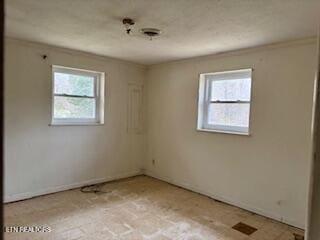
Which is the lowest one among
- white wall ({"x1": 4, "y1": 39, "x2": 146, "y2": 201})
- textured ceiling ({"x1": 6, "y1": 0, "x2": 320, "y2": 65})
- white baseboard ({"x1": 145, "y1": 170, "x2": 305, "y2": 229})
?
white baseboard ({"x1": 145, "y1": 170, "x2": 305, "y2": 229})

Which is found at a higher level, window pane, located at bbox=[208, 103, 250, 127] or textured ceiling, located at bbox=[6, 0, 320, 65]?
textured ceiling, located at bbox=[6, 0, 320, 65]

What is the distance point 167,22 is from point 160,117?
7.81 feet

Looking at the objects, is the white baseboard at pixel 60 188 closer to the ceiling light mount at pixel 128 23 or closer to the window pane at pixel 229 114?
the window pane at pixel 229 114

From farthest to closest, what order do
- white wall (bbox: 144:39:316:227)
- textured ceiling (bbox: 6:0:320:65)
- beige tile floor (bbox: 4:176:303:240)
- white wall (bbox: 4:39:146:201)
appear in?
white wall (bbox: 4:39:146:201) < white wall (bbox: 144:39:316:227) < beige tile floor (bbox: 4:176:303:240) < textured ceiling (bbox: 6:0:320:65)

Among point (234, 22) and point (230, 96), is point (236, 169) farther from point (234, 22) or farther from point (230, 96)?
point (234, 22)

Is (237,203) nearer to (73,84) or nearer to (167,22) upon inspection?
(167,22)

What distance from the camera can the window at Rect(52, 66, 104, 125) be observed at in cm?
369

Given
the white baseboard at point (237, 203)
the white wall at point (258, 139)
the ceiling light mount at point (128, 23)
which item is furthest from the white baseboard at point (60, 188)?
the ceiling light mount at point (128, 23)

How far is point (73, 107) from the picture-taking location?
3.88m

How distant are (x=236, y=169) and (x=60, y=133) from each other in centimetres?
270

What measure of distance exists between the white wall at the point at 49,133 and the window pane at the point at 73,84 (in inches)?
6.8

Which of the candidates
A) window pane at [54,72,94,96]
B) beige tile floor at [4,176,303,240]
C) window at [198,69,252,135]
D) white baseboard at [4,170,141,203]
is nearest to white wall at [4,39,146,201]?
white baseboard at [4,170,141,203]

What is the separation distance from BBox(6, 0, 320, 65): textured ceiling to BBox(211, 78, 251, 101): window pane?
1.70 ft

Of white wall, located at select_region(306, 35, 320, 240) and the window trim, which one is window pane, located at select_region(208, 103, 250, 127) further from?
white wall, located at select_region(306, 35, 320, 240)
